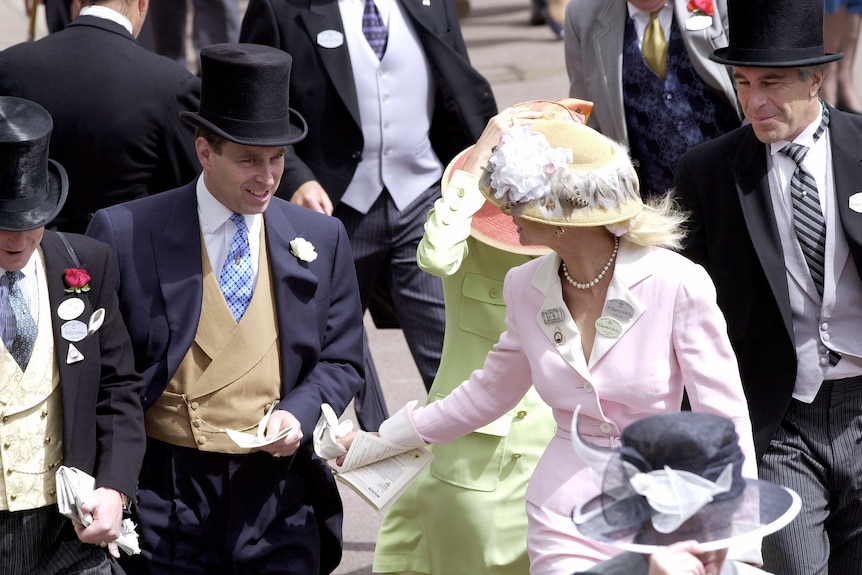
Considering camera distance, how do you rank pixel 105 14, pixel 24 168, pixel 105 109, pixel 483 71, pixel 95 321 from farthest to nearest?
pixel 483 71, pixel 105 14, pixel 105 109, pixel 95 321, pixel 24 168

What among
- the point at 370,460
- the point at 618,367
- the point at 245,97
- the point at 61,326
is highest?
the point at 245,97

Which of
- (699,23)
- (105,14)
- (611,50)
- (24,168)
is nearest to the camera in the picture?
(24,168)

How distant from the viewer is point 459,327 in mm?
4781

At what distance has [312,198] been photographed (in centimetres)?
558

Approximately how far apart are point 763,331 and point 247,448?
4.96ft

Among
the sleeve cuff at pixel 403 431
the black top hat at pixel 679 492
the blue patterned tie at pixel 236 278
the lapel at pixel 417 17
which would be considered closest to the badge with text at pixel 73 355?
the blue patterned tie at pixel 236 278

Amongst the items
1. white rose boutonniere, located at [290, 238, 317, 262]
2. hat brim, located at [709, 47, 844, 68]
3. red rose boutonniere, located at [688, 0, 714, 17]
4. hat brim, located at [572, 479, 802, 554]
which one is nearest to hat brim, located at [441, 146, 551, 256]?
white rose boutonniere, located at [290, 238, 317, 262]

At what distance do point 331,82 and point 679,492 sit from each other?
309 centimetres

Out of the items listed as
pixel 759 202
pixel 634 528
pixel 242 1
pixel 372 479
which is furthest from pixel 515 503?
pixel 242 1

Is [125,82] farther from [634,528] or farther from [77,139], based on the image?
[634,528]

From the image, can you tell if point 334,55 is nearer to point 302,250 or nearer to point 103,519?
point 302,250

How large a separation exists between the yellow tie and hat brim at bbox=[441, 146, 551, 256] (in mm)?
1278

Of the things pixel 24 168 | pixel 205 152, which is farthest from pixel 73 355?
pixel 205 152

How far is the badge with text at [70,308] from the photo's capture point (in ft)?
12.9
